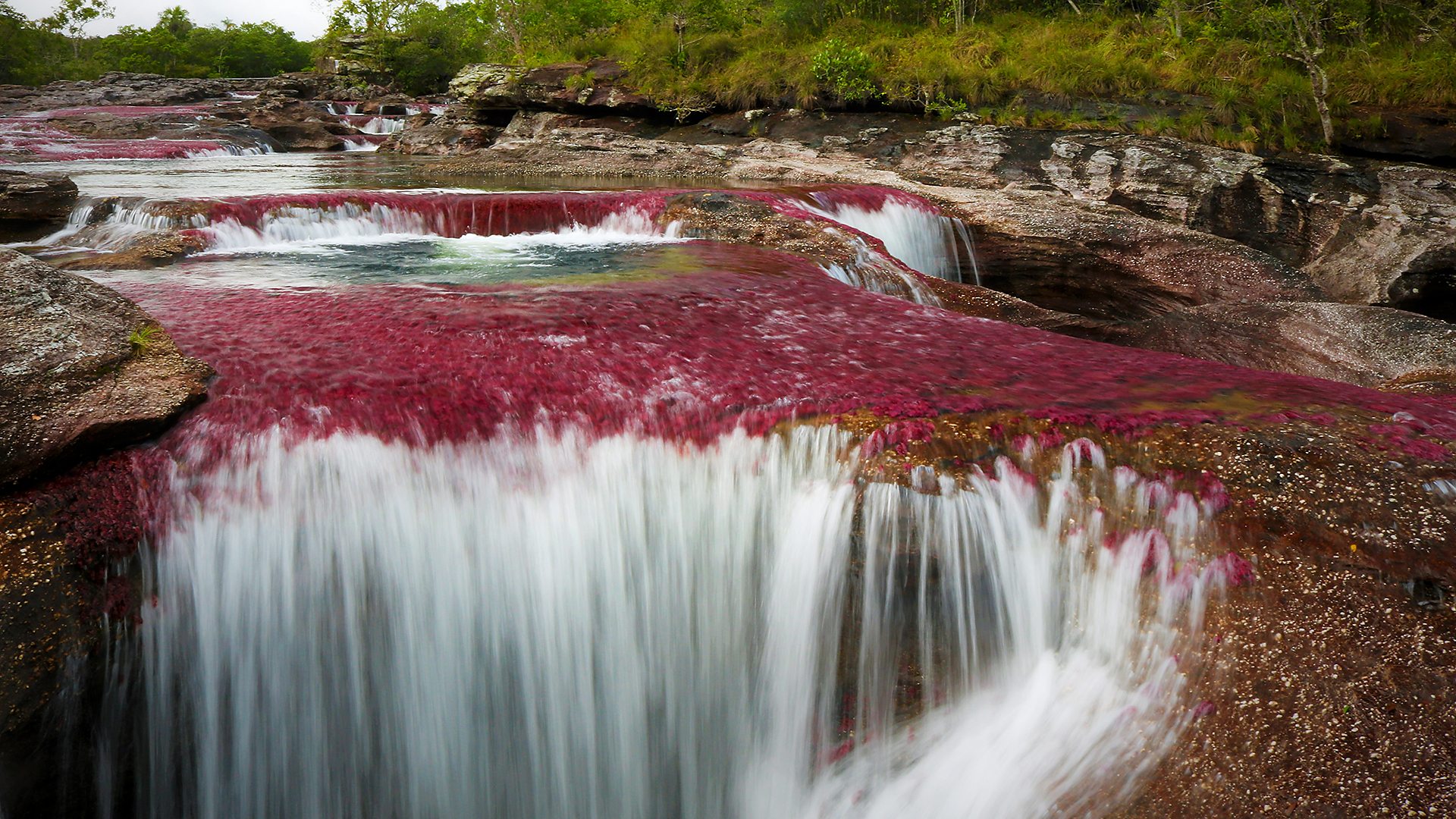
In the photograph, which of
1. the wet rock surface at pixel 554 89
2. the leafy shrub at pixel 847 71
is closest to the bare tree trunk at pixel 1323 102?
the leafy shrub at pixel 847 71

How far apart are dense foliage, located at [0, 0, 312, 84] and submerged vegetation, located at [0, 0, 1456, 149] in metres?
44.9

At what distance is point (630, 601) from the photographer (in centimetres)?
344

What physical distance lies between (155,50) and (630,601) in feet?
236

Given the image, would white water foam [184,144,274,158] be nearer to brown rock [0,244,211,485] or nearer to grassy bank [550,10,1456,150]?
grassy bank [550,10,1456,150]

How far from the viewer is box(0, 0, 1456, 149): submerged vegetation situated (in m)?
12.8

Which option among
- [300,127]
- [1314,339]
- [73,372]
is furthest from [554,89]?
[73,372]

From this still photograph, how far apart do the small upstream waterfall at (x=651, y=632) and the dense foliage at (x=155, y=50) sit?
61.1m

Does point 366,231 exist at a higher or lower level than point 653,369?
higher

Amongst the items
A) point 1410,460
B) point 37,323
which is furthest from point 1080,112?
point 37,323

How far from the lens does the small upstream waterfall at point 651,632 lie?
292cm

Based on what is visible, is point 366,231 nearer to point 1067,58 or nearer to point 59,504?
point 59,504

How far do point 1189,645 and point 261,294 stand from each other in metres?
5.46

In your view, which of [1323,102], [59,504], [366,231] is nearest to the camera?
[59,504]

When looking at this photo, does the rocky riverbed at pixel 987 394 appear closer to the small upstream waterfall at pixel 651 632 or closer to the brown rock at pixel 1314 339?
the brown rock at pixel 1314 339
